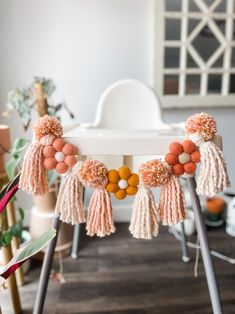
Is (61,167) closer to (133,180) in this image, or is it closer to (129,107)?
(133,180)

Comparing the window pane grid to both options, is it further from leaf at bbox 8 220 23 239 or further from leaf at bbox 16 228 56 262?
leaf at bbox 16 228 56 262

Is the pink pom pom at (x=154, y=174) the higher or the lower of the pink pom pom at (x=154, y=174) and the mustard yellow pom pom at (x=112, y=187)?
the higher

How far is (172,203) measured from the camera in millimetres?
643

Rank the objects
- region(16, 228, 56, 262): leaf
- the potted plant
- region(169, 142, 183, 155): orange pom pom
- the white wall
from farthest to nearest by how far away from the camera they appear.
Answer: the white wall, the potted plant, region(169, 142, 183, 155): orange pom pom, region(16, 228, 56, 262): leaf

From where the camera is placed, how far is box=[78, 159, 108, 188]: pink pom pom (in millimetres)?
622

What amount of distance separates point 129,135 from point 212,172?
0.86 feet

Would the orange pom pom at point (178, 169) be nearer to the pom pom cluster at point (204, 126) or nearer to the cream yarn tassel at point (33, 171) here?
the pom pom cluster at point (204, 126)

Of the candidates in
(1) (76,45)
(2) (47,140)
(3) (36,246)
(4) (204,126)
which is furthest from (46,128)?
(1) (76,45)

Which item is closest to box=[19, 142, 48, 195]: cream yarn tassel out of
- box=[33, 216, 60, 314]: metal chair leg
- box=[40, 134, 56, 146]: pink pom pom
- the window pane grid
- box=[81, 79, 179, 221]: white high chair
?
box=[40, 134, 56, 146]: pink pom pom

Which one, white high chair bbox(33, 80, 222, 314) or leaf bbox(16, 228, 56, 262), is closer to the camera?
leaf bbox(16, 228, 56, 262)

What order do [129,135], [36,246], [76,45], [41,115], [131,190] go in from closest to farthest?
1. [36,246]
2. [131,190]
3. [129,135]
4. [41,115]
5. [76,45]

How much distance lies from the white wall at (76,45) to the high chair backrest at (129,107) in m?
0.31

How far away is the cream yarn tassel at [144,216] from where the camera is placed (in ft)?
2.06

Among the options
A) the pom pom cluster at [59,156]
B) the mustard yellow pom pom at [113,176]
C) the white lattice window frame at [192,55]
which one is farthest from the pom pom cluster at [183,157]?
the white lattice window frame at [192,55]
